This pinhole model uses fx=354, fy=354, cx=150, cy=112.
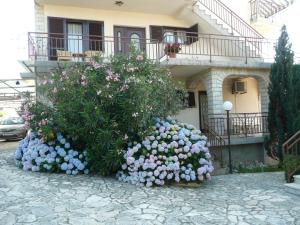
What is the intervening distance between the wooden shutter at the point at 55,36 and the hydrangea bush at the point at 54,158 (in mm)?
5290

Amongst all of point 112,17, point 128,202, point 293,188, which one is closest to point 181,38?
point 112,17

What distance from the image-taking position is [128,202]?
22.1 feet

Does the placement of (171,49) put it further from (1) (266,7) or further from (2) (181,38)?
(1) (266,7)

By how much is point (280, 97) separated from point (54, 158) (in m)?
7.85

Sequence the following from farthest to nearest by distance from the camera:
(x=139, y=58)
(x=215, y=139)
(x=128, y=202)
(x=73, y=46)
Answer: (x=73, y=46)
(x=215, y=139)
(x=139, y=58)
(x=128, y=202)

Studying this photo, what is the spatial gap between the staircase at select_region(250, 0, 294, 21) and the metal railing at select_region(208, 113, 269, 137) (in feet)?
21.5

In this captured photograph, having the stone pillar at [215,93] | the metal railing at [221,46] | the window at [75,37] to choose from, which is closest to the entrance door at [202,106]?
the metal railing at [221,46]

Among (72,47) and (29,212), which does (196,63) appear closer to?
(72,47)

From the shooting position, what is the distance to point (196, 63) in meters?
13.1

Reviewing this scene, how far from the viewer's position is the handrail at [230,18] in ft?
50.2

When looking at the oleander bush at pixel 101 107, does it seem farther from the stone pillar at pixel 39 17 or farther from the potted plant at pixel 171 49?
the stone pillar at pixel 39 17

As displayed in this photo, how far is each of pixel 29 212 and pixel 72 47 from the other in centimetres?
938

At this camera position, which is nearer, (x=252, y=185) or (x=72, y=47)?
(x=252, y=185)

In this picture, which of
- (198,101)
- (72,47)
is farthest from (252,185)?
(72,47)
